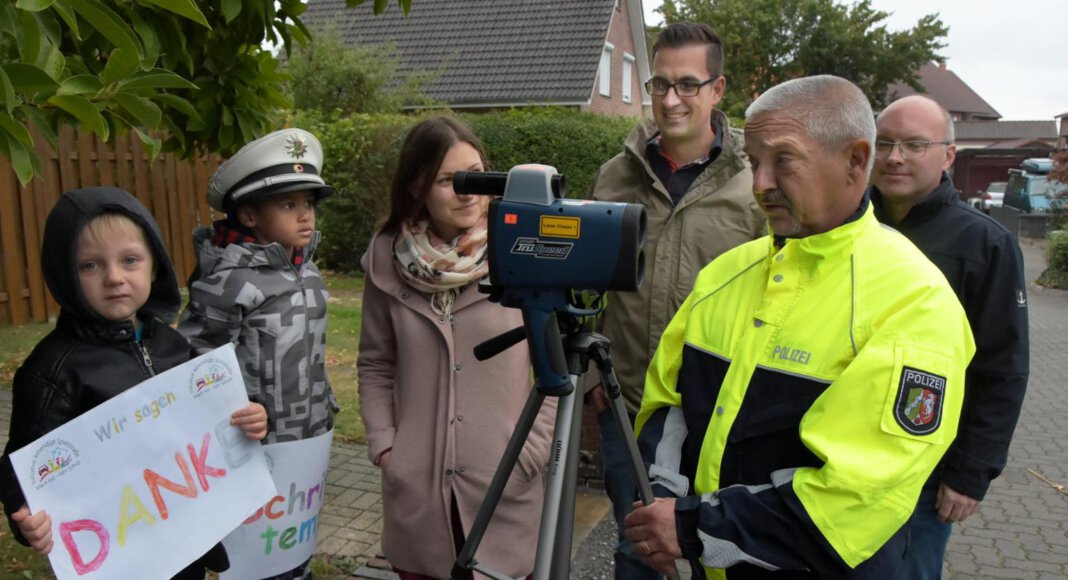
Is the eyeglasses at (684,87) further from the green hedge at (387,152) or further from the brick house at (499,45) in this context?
the brick house at (499,45)

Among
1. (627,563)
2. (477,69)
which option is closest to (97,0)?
(627,563)

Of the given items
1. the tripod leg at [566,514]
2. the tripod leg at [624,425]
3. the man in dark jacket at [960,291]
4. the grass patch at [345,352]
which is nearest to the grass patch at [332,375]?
the grass patch at [345,352]

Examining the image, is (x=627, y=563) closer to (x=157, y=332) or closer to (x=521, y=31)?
(x=157, y=332)

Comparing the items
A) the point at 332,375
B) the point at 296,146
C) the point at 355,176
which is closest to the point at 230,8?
the point at 296,146

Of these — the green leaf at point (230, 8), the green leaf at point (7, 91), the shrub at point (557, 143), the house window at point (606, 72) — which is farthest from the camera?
the house window at point (606, 72)

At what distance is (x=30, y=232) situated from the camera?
811 cm

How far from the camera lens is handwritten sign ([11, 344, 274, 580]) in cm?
185

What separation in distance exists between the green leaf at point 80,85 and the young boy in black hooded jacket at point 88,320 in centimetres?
29

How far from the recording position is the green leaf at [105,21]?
1664 mm

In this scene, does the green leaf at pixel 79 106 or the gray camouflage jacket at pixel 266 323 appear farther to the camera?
the gray camouflage jacket at pixel 266 323

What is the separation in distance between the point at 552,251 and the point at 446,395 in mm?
891

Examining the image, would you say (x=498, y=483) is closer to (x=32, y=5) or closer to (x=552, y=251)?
(x=552, y=251)

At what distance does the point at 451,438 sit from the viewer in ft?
7.58

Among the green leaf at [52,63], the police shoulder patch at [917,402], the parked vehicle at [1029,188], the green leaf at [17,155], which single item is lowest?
the parked vehicle at [1029,188]
